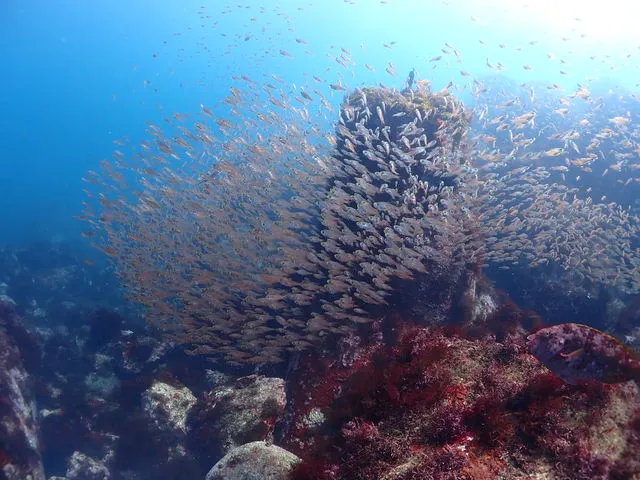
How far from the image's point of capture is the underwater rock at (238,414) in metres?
7.88

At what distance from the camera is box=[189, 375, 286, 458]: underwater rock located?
25.8 ft

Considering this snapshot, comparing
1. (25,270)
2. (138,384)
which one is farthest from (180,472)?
(25,270)

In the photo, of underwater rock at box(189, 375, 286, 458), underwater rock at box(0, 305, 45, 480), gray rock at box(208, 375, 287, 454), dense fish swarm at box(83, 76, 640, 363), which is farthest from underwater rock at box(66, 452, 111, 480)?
gray rock at box(208, 375, 287, 454)

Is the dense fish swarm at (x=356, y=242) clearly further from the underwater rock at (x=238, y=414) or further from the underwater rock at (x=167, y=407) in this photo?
the underwater rock at (x=167, y=407)

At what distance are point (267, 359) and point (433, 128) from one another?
8495 mm

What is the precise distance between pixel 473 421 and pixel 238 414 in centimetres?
569

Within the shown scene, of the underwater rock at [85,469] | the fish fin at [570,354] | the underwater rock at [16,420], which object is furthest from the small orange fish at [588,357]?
the underwater rock at [85,469]

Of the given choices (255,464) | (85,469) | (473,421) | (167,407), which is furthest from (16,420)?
(473,421)

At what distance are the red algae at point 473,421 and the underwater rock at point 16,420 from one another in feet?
30.0

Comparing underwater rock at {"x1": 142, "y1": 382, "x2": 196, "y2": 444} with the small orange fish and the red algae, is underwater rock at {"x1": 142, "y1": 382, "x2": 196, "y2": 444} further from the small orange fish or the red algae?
the small orange fish

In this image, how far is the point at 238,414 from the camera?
26.6 ft

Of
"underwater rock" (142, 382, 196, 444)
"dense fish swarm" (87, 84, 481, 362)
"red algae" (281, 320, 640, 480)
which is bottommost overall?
"red algae" (281, 320, 640, 480)

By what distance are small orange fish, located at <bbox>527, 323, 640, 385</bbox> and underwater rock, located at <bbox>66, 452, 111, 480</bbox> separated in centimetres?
1277

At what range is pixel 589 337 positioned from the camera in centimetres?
369
